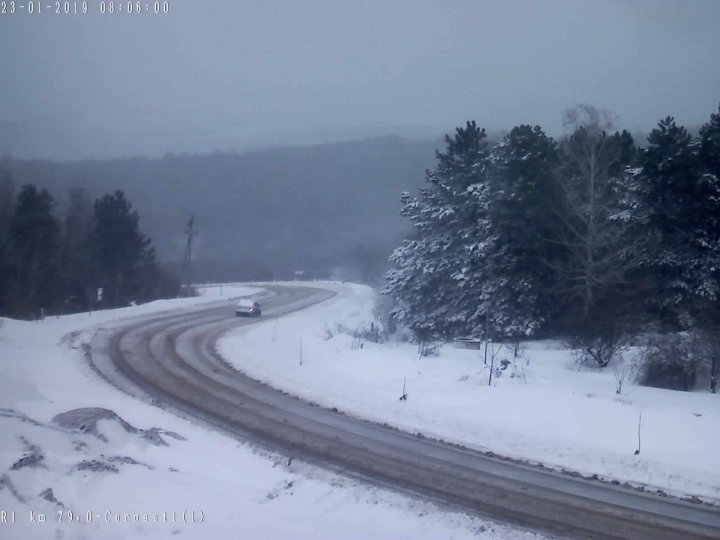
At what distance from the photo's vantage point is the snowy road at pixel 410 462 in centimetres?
951

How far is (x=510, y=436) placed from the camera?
1392 centimetres

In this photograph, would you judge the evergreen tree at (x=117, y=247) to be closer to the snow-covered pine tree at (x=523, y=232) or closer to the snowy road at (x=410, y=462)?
the snow-covered pine tree at (x=523, y=232)

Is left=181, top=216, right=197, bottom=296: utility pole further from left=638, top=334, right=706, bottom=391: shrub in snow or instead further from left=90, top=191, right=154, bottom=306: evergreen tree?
left=638, top=334, right=706, bottom=391: shrub in snow

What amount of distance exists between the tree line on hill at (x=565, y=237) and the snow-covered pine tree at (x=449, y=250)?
66mm

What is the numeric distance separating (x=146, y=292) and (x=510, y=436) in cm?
4272

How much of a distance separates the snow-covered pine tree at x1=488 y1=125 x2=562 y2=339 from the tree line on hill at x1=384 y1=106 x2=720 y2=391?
6cm

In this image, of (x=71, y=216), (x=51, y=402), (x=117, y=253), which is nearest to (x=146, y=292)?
(x=117, y=253)

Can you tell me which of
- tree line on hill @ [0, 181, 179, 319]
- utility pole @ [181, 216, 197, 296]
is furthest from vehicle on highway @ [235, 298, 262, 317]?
utility pole @ [181, 216, 197, 296]

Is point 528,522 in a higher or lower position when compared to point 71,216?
lower

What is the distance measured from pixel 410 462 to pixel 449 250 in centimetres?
2472

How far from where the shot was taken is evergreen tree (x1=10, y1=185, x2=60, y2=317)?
3331 centimetres

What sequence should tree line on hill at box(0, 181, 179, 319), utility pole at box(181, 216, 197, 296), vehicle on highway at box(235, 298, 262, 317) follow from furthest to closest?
utility pole at box(181, 216, 197, 296) → vehicle on highway at box(235, 298, 262, 317) → tree line on hill at box(0, 181, 179, 319)

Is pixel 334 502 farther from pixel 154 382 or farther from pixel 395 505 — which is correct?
pixel 154 382

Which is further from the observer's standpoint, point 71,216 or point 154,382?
point 71,216
